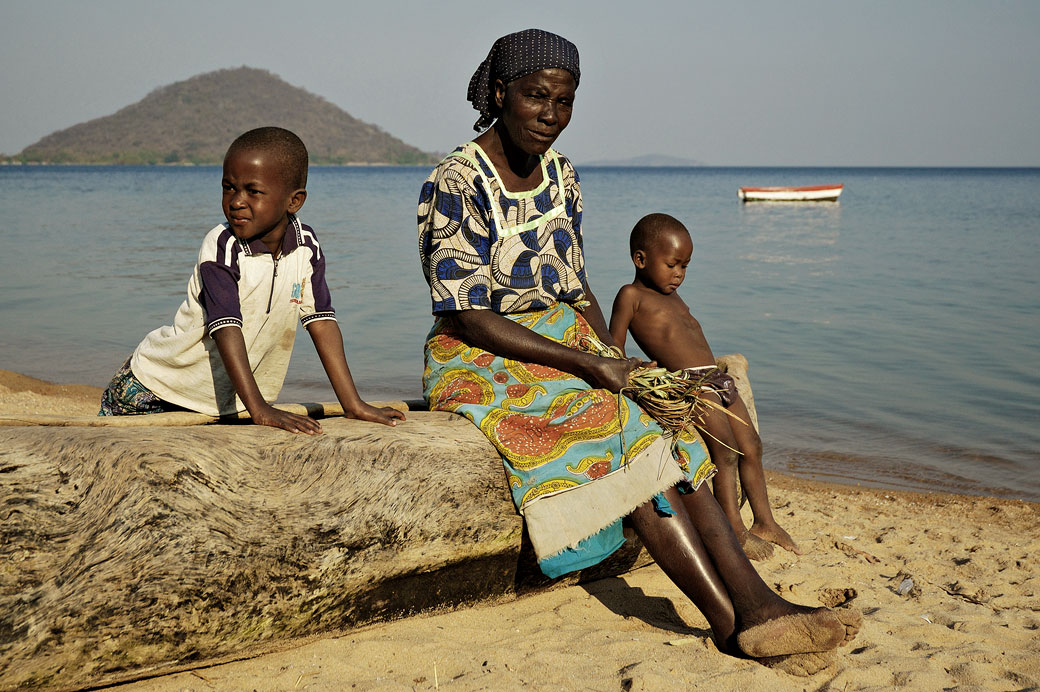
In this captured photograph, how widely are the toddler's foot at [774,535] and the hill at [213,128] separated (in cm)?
12238

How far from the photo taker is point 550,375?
10.4 feet

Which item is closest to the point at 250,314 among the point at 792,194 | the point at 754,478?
the point at 754,478

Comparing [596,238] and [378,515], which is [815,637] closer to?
[378,515]

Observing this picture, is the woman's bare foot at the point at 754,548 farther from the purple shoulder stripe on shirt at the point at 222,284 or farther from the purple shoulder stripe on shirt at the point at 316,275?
the purple shoulder stripe on shirt at the point at 222,284

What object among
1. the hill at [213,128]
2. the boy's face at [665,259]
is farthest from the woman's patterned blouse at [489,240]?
the hill at [213,128]

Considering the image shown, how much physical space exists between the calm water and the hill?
108230 mm

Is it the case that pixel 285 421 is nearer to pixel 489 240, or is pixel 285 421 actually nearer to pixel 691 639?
pixel 489 240

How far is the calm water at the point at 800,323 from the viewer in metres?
6.59

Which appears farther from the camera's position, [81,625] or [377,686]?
[377,686]

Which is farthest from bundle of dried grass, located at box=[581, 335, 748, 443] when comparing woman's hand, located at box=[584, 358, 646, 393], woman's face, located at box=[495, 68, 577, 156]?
woman's face, located at box=[495, 68, 577, 156]

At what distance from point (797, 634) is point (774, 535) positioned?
4.76ft

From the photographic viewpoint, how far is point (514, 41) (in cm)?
327

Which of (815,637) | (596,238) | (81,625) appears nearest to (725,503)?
(815,637)

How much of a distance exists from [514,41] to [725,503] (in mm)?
2155
